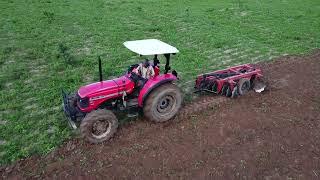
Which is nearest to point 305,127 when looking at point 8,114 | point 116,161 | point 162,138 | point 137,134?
point 162,138

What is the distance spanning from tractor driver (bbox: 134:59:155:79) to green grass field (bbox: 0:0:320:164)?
84.6 inches

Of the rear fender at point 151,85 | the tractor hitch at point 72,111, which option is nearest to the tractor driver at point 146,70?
the rear fender at point 151,85

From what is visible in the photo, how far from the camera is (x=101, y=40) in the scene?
15.3 metres

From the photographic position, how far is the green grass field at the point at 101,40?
917 centimetres

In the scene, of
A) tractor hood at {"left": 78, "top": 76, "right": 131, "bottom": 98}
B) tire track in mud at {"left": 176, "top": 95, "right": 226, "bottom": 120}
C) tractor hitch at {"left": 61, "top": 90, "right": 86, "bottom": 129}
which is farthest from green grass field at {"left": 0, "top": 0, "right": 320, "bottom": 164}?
tire track in mud at {"left": 176, "top": 95, "right": 226, "bottom": 120}

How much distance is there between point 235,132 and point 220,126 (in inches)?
15.8

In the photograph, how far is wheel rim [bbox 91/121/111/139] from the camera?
7852 millimetres

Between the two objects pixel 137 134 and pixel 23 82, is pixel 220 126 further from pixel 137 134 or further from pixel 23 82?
pixel 23 82

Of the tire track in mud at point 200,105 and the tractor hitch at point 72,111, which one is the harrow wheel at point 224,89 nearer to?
the tire track in mud at point 200,105

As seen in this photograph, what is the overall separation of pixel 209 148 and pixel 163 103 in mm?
1626

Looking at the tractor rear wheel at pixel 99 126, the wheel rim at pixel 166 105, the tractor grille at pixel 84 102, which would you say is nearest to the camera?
the tractor rear wheel at pixel 99 126

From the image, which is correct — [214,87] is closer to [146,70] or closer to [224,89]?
[224,89]

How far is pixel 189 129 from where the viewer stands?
8641 mm

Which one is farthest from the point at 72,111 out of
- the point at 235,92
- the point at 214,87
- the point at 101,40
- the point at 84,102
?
the point at 101,40
